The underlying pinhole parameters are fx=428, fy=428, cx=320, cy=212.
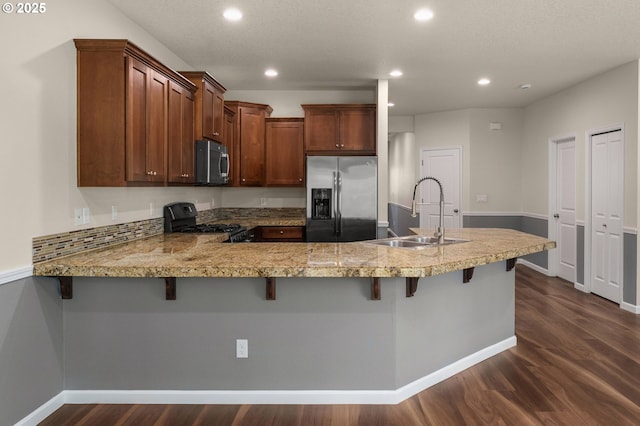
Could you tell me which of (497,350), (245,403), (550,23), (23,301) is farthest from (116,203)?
(550,23)

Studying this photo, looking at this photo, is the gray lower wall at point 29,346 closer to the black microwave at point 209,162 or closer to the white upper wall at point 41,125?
the white upper wall at point 41,125

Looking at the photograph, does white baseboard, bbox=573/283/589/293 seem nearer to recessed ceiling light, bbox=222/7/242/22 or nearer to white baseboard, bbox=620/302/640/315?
white baseboard, bbox=620/302/640/315

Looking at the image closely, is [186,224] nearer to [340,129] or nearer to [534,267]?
[340,129]

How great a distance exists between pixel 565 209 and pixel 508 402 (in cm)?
441

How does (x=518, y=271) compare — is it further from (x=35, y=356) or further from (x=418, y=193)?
Result: (x=35, y=356)

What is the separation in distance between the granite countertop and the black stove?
0.96m

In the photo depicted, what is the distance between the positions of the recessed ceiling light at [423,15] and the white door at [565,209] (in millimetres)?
3604

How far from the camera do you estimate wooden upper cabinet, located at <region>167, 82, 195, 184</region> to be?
11.6 feet

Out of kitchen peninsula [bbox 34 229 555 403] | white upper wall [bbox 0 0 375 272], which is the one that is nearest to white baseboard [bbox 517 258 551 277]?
kitchen peninsula [bbox 34 229 555 403]

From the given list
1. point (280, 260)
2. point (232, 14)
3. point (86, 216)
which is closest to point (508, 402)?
point (280, 260)

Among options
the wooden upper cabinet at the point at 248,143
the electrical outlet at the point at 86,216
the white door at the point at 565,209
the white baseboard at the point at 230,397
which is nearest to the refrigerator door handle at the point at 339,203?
the wooden upper cabinet at the point at 248,143

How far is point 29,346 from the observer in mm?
2389

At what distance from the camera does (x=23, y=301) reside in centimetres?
234

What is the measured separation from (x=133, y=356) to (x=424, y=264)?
186 cm
